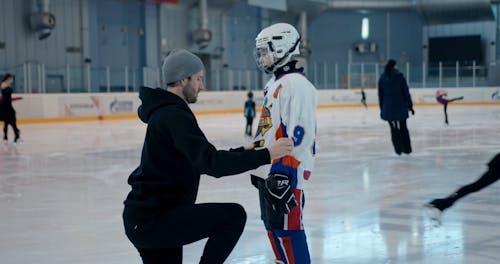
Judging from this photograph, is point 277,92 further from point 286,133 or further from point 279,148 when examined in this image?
point 279,148

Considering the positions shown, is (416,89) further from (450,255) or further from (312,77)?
(450,255)

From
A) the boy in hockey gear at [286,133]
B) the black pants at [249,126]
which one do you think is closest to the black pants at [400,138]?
the black pants at [249,126]

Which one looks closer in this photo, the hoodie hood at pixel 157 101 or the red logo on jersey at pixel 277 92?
the hoodie hood at pixel 157 101

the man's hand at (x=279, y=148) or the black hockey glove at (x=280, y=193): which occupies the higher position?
the man's hand at (x=279, y=148)

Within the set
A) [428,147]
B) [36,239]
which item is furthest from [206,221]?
[428,147]

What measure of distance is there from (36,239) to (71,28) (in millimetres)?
21418

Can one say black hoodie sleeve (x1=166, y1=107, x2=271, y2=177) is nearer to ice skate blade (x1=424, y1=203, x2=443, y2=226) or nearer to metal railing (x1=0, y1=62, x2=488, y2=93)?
ice skate blade (x1=424, y1=203, x2=443, y2=226)

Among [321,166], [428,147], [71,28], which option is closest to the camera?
[321,166]

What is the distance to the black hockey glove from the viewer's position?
2.81 metres

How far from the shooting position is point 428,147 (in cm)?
1110

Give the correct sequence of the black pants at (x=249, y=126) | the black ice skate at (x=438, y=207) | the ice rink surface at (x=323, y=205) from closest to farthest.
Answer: the ice rink surface at (x=323, y=205)
the black ice skate at (x=438, y=207)
the black pants at (x=249, y=126)

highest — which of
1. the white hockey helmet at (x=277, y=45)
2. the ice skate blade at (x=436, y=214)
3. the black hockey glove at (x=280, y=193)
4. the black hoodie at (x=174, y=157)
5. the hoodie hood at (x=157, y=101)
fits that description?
the white hockey helmet at (x=277, y=45)

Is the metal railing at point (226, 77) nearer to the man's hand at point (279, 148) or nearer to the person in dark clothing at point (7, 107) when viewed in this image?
the person in dark clothing at point (7, 107)

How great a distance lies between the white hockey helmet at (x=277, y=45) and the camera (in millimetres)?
3037
